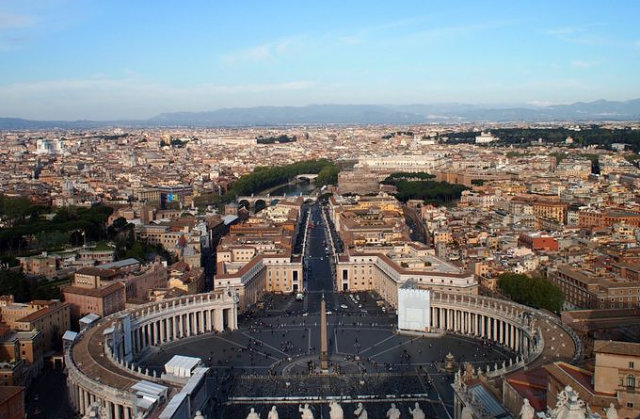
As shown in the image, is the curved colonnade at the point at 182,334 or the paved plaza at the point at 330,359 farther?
the paved plaza at the point at 330,359

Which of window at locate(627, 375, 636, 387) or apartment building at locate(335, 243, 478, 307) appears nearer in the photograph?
window at locate(627, 375, 636, 387)

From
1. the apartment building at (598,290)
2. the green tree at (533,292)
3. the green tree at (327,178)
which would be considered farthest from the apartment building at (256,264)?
the green tree at (327,178)

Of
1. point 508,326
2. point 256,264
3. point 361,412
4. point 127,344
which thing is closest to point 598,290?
point 508,326

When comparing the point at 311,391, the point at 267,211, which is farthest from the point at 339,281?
the point at 267,211

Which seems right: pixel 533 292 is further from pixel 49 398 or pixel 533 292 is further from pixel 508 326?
pixel 49 398

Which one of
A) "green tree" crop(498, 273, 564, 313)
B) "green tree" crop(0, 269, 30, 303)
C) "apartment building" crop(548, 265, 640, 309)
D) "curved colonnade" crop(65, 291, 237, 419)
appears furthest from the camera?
"green tree" crop(0, 269, 30, 303)

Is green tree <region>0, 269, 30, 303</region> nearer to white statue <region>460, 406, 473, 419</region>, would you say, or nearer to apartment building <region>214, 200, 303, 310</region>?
apartment building <region>214, 200, 303, 310</region>

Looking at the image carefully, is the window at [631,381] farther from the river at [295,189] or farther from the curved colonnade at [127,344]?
the river at [295,189]

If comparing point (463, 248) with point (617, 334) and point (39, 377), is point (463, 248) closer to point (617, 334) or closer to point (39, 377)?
point (617, 334)

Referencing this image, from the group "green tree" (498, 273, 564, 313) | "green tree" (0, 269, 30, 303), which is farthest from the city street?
"green tree" (498, 273, 564, 313)
